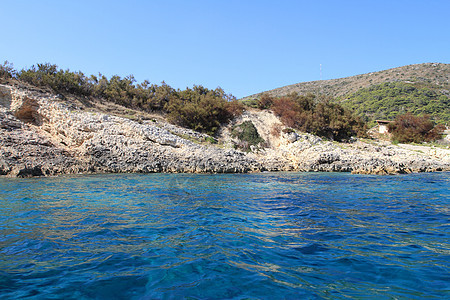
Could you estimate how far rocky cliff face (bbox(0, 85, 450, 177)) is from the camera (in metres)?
19.0

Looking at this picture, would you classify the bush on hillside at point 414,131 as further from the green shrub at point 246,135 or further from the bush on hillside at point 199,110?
the bush on hillside at point 199,110

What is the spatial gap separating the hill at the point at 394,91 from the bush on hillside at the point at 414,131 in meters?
19.2

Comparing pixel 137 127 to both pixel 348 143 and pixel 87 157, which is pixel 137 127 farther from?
pixel 348 143

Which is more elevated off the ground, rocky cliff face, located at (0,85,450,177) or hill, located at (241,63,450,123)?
hill, located at (241,63,450,123)

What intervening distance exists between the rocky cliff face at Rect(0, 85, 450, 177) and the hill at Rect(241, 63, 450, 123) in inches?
829

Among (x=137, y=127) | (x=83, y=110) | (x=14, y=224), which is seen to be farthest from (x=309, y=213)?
(x=83, y=110)

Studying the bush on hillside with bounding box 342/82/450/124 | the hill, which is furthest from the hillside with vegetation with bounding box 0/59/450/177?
the bush on hillside with bounding box 342/82/450/124

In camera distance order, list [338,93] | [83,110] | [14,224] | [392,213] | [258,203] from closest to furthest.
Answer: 1. [14,224]
2. [392,213]
3. [258,203]
4. [83,110]
5. [338,93]

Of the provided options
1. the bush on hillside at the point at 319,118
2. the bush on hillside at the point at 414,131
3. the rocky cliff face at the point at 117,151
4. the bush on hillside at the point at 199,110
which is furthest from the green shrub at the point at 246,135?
the bush on hillside at the point at 414,131

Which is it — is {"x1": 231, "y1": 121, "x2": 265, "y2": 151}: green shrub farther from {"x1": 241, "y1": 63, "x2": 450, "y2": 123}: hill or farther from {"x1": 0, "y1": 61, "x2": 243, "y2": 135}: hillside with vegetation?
{"x1": 241, "y1": 63, "x2": 450, "y2": 123}: hill

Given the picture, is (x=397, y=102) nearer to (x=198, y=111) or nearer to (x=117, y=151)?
(x=198, y=111)

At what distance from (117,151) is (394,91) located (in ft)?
225

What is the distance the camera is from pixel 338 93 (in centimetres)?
8106

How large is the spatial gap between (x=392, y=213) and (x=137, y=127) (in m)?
19.1
